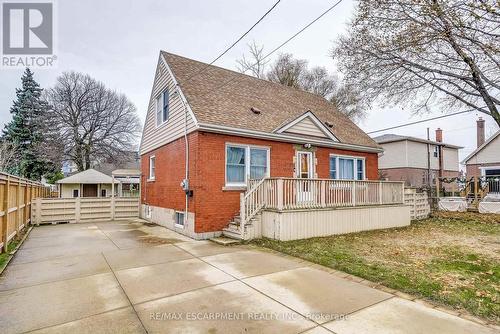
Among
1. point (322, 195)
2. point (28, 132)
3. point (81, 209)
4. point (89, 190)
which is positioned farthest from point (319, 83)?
point (28, 132)

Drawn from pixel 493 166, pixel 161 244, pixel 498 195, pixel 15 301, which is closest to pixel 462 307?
pixel 15 301

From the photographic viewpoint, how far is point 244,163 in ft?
32.9

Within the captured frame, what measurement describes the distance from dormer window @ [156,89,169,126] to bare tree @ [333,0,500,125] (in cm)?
708

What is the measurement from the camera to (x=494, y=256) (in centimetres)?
688

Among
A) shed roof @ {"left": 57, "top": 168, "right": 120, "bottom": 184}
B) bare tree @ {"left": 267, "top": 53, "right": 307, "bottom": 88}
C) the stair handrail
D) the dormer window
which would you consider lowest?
the stair handrail

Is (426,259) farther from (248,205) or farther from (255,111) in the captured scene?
(255,111)

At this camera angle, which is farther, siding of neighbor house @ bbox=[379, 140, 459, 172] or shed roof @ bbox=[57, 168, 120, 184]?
siding of neighbor house @ bbox=[379, 140, 459, 172]

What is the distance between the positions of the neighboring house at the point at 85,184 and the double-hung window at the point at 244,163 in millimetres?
14937

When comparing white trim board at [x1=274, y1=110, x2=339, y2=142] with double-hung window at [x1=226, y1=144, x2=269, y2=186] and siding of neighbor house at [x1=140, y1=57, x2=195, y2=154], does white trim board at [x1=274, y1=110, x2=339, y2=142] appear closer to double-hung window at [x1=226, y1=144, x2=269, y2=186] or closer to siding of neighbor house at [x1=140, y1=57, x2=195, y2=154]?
double-hung window at [x1=226, y1=144, x2=269, y2=186]

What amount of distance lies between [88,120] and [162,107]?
76.2 ft

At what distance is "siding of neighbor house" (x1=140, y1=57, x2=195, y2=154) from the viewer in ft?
34.3

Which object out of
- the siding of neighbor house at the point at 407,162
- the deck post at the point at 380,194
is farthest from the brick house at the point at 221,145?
the siding of neighbor house at the point at 407,162

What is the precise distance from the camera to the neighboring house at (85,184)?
23.4 m

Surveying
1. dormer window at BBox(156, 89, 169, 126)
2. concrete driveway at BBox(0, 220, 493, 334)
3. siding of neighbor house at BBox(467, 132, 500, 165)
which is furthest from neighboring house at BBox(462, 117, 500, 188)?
concrete driveway at BBox(0, 220, 493, 334)
